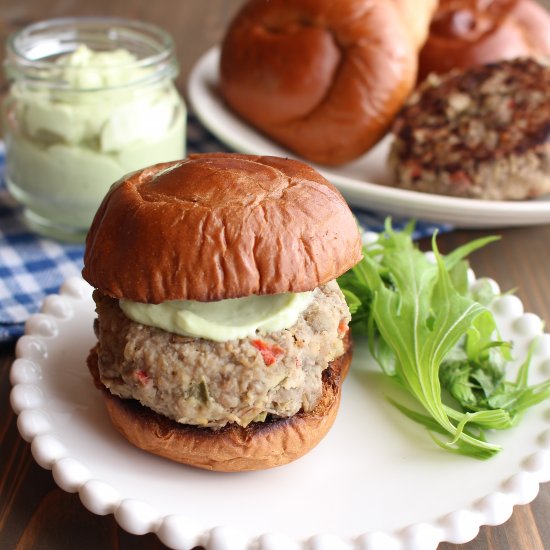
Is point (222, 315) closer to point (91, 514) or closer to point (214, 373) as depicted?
point (214, 373)

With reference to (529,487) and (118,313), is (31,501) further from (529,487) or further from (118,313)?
(529,487)

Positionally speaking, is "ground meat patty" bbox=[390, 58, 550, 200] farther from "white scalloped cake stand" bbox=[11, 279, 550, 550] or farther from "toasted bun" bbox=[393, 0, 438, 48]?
"white scalloped cake stand" bbox=[11, 279, 550, 550]

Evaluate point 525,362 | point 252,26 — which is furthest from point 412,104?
point 525,362

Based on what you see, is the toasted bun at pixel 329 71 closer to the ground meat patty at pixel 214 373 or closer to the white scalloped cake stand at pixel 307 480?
the white scalloped cake stand at pixel 307 480

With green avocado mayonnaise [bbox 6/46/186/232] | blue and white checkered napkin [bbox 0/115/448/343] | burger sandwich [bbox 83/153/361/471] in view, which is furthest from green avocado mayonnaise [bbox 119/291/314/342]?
green avocado mayonnaise [bbox 6/46/186/232]

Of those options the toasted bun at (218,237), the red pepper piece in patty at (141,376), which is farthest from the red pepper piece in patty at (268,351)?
the red pepper piece in patty at (141,376)

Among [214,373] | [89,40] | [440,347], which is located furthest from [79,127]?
[440,347]
